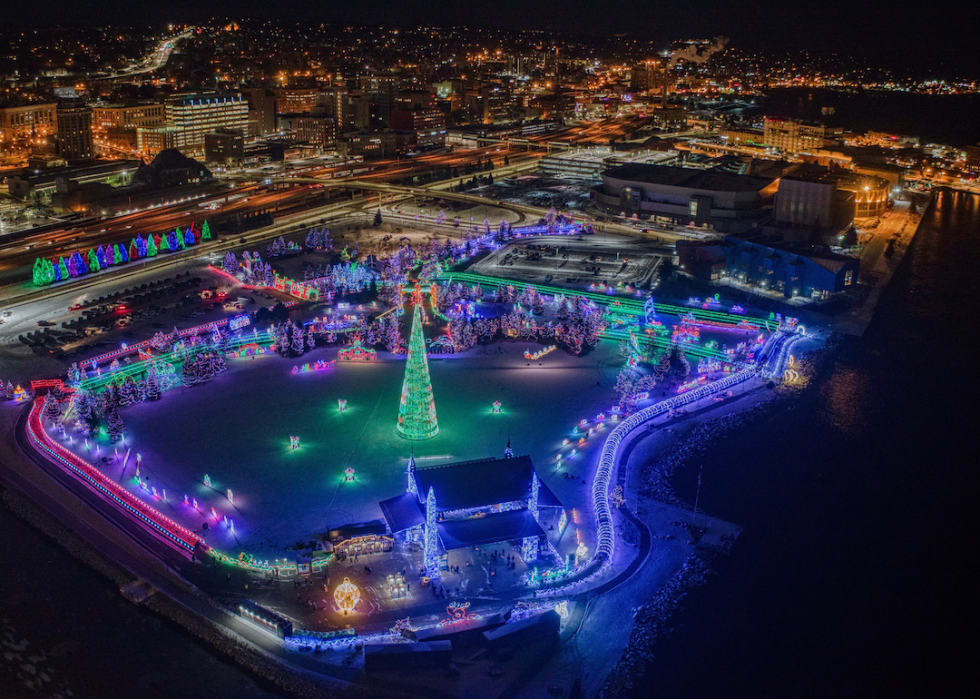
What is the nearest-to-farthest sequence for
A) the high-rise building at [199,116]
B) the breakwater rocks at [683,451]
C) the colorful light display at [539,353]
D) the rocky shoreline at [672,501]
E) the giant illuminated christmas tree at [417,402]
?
the rocky shoreline at [672,501], the breakwater rocks at [683,451], the giant illuminated christmas tree at [417,402], the colorful light display at [539,353], the high-rise building at [199,116]

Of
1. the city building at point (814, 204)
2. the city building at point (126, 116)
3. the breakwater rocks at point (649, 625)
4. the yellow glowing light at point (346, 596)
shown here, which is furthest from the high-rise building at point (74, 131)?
the breakwater rocks at point (649, 625)

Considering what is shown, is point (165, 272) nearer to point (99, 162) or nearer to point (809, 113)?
point (99, 162)

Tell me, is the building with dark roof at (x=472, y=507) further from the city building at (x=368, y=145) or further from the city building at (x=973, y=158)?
the city building at (x=973, y=158)

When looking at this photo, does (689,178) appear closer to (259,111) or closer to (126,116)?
(259,111)

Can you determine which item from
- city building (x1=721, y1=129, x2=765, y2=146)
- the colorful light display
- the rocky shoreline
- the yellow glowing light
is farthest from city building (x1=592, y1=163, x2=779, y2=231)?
the yellow glowing light

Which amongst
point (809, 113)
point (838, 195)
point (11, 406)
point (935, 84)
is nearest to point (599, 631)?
point (11, 406)

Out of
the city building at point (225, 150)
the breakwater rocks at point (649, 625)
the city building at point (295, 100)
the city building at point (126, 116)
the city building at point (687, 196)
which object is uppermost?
the city building at point (295, 100)
